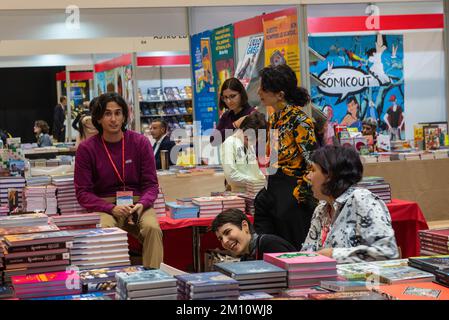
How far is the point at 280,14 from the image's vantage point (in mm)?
7504

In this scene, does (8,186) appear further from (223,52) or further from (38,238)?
(223,52)

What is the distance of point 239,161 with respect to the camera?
6.21 meters

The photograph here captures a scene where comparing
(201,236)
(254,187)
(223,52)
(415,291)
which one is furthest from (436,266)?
(223,52)

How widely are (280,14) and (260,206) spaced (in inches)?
117

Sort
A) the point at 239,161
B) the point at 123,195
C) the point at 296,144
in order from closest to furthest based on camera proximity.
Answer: the point at 296,144
the point at 123,195
the point at 239,161

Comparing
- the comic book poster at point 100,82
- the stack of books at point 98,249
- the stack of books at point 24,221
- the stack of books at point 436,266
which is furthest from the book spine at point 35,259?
the comic book poster at point 100,82

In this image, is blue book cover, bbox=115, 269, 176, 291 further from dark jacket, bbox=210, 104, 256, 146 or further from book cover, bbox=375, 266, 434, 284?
dark jacket, bbox=210, 104, 256, 146

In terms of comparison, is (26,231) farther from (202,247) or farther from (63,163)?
(63,163)

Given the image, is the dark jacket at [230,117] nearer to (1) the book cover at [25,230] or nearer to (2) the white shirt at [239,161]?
(2) the white shirt at [239,161]

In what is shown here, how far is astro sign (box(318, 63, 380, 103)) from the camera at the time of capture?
9570 millimetres

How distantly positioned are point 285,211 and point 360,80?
200 inches

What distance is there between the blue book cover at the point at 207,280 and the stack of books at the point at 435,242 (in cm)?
135

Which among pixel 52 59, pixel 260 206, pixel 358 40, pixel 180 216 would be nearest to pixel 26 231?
pixel 260 206

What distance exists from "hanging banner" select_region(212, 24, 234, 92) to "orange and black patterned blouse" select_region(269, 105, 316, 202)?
3.52 metres
